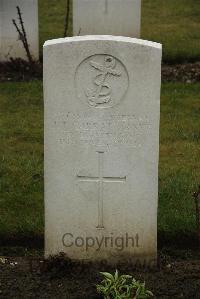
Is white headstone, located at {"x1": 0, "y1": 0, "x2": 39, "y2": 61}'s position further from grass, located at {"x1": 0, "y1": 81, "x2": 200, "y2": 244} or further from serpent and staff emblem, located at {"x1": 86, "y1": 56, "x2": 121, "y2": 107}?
serpent and staff emblem, located at {"x1": 86, "y1": 56, "x2": 121, "y2": 107}

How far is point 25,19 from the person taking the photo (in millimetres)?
9984

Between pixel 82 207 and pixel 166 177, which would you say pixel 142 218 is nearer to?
pixel 82 207

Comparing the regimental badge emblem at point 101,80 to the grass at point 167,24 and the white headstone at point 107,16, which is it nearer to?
the grass at point 167,24

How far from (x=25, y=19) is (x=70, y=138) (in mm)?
5660

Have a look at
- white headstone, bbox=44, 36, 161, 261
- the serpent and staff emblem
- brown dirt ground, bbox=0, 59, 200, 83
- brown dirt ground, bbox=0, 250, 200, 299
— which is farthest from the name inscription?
brown dirt ground, bbox=0, 59, 200, 83

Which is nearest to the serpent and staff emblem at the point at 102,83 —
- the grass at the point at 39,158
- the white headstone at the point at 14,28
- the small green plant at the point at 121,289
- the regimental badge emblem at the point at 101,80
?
the regimental badge emblem at the point at 101,80

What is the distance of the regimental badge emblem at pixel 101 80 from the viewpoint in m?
4.50

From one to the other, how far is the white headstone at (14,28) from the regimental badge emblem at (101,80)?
5.55 meters

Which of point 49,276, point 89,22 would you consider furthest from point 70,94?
point 89,22

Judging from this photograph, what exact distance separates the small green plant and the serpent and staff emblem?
1.02m

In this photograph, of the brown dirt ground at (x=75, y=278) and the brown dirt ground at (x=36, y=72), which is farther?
the brown dirt ground at (x=36, y=72)

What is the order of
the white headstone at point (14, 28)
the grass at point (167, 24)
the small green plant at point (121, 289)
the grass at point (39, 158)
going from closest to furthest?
the small green plant at point (121, 289), the grass at point (39, 158), the white headstone at point (14, 28), the grass at point (167, 24)

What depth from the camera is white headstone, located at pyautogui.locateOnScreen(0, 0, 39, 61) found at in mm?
9906

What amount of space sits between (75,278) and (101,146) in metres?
0.83
